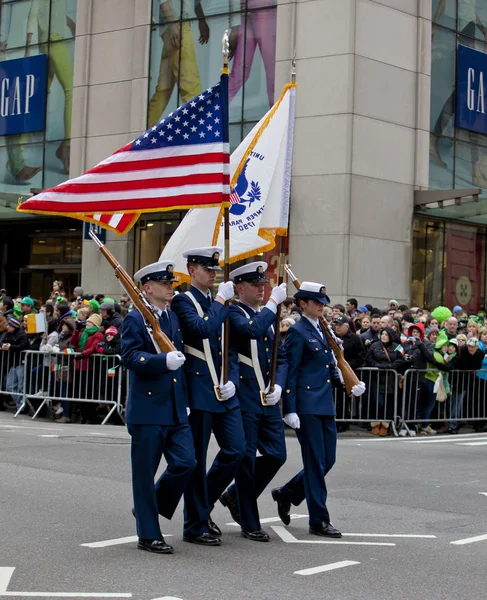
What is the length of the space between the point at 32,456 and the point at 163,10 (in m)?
20.1

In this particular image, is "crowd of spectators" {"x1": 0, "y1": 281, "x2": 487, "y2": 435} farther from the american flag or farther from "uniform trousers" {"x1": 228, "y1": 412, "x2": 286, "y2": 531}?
"uniform trousers" {"x1": 228, "y1": 412, "x2": 286, "y2": 531}

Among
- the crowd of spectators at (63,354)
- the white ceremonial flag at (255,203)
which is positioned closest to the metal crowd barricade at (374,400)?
the crowd of spectators at (63,354)

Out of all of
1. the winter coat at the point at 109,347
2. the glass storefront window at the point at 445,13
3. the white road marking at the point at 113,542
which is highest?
the glass storefront window at the point at 445,13

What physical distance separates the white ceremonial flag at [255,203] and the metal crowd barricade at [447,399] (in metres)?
7.94

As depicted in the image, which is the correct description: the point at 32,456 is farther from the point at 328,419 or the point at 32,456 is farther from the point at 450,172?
the point at 450,172

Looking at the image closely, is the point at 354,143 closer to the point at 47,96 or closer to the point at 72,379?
the point at 47,96

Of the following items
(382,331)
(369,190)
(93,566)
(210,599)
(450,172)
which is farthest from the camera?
(450,172)

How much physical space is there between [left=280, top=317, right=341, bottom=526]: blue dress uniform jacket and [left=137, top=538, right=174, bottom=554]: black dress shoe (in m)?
1.28

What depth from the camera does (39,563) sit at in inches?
267

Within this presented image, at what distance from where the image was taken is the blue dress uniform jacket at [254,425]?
7809 millimetres

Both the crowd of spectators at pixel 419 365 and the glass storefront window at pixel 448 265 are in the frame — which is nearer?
the crowd of spectators at pixel 419 365

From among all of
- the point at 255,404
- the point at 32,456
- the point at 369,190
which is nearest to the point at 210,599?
the point at 255,404

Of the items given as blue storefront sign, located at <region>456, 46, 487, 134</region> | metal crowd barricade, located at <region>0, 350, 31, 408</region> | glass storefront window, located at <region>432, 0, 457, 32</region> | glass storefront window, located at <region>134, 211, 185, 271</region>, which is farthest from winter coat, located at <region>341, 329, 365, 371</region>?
glass storefront window, located at <region>432, 0, 457, 32</region>

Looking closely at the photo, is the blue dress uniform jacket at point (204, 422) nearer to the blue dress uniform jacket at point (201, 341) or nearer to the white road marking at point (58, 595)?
the blue dress uniform jacket at point (201, 341)
